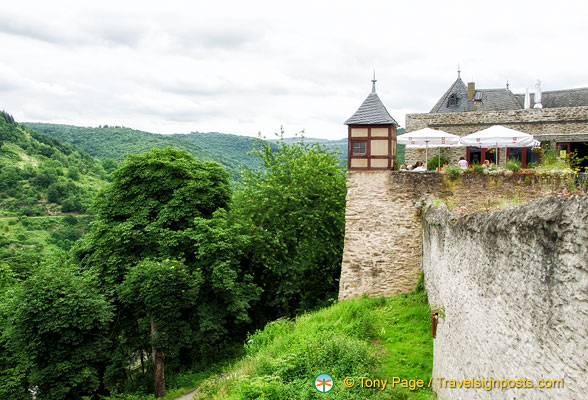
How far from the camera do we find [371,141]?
1485 centimetres

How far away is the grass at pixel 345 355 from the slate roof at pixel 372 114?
6.15 metres

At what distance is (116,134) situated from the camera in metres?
138

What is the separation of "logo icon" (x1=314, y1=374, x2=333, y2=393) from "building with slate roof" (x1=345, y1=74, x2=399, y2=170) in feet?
27.6

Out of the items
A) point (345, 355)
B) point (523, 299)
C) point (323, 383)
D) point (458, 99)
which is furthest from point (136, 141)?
point (523, 299)

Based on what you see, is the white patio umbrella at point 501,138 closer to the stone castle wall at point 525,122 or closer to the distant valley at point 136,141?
the stone castle wall at point 525,122

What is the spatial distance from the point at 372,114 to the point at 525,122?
7.17 m

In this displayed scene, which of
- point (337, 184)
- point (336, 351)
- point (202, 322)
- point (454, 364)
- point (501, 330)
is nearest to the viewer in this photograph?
point (501, 330)

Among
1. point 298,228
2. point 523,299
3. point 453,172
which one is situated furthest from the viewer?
point 298,228

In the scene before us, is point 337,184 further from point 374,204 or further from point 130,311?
point 130,311

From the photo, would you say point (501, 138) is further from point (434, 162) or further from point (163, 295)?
point (163, 295)

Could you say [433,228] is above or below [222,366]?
above

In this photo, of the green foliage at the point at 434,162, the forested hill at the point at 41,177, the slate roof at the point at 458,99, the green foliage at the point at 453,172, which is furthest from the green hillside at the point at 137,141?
the green foliage at the point at 453,172

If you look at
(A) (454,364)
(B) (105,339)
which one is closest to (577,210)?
(A) (454,364)

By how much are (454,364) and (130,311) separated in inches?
522
